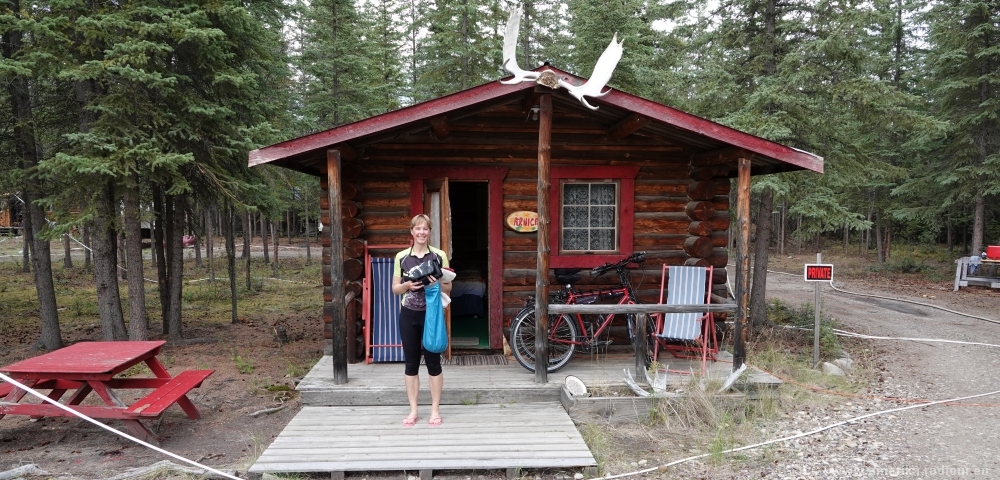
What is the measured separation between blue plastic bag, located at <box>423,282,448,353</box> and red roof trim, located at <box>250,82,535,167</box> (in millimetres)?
1938

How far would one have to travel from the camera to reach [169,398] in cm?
500

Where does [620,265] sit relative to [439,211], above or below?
below

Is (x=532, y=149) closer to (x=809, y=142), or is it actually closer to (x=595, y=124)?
(x=595, y=124)

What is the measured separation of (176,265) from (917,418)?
437 inches

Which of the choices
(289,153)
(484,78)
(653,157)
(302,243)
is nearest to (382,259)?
(289,153)

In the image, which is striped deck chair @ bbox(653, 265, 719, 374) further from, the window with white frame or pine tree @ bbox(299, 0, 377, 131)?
pine tree @ bbox(299, 0, 377, 131)

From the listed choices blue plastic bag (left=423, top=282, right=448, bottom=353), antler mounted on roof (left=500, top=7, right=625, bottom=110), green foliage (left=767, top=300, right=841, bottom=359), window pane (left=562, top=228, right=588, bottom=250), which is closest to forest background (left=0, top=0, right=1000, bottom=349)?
green foliage (left=767, top=300, right=841, bottom=359)

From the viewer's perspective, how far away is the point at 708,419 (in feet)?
17.1

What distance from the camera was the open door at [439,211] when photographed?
6.68 metres

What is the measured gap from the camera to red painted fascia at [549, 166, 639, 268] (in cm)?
693

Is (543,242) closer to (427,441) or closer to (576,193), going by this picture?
(576,193)

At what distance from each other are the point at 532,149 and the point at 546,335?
263 centimetres

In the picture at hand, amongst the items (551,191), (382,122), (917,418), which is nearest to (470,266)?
(551,191)

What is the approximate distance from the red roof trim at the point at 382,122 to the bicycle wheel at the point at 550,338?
2.46 m
